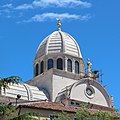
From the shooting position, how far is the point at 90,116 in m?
30.3

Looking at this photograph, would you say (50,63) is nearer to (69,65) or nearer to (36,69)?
(69,65)

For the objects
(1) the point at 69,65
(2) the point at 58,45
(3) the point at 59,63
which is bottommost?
(1) the point at 69,65

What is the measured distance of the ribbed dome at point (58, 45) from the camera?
62000mm

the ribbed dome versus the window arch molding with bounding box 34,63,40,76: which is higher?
the ribbed dome

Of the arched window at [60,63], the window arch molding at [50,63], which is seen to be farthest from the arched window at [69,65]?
the window arch molding at [50,63]

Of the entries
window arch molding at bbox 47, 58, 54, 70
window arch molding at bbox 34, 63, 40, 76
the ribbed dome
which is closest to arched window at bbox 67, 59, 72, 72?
the ribbed dome

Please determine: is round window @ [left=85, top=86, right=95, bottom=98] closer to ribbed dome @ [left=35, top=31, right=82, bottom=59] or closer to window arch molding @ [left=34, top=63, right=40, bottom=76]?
ribbed dome @ [left=35, top=31, right=82, bottom=59]

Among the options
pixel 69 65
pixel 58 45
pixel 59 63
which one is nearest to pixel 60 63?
pixel 59 63

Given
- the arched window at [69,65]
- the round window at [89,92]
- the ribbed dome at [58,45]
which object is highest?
the ribbed dome at [58,45]

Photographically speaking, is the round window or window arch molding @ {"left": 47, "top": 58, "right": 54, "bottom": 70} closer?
the round window

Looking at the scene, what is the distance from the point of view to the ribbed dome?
2441 inches

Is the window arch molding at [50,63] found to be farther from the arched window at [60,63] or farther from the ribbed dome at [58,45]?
the ribbed dome at [58,45]

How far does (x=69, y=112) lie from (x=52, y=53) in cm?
2707

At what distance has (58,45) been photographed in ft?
206
